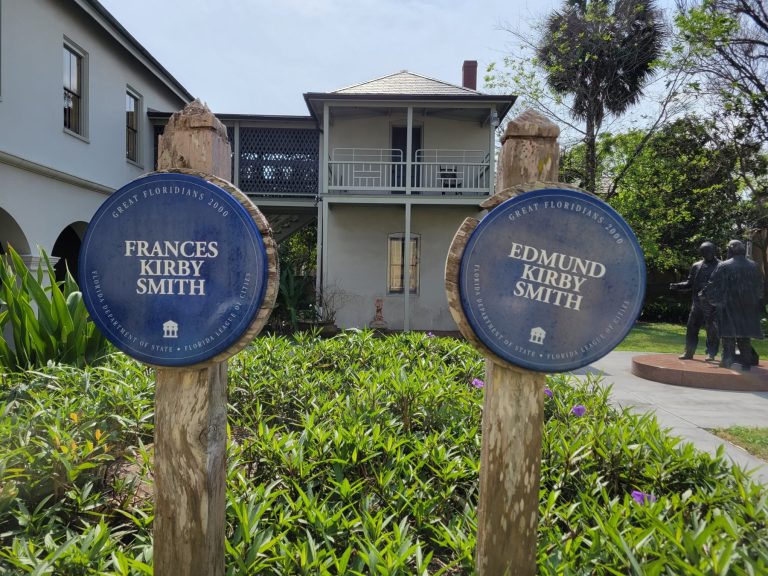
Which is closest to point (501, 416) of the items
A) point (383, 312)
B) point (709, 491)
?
point (709, 491)

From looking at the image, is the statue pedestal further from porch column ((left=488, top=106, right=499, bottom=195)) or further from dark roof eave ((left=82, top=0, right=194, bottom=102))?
dark roof eave ((left=82, top=0, right=194, bottom=102))

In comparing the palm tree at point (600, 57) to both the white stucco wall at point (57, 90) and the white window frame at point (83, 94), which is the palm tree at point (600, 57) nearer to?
the white stucco wall at point (57, 90)

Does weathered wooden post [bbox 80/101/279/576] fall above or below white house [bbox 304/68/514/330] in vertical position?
below

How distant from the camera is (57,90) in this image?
9.47m

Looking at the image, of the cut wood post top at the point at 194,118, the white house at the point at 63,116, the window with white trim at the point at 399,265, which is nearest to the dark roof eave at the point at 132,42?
the white house at the point at 63,116

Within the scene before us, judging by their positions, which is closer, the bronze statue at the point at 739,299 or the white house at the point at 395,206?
the bronze statue at the point at 739,299

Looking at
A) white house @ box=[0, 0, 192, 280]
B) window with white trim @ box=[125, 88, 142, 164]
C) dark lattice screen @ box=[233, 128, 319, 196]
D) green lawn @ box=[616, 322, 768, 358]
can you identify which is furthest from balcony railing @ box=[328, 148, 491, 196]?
green lawn @ box=[616, 322, 768, 358]

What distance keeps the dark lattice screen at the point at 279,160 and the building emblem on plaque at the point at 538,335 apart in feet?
41.8

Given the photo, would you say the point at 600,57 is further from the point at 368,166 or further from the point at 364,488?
the point at 364,488

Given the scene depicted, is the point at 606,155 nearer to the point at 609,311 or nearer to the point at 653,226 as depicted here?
the point at 653,226

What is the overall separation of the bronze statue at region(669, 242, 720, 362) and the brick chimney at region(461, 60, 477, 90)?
31.7 feet

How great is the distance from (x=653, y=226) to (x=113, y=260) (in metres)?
19.9

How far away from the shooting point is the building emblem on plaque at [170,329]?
5.76 ft

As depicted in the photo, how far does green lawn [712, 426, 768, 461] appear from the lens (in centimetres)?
432
